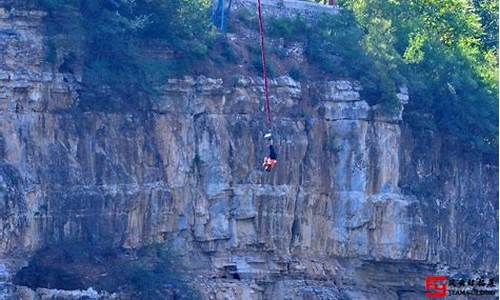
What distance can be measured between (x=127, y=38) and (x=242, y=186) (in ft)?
14.1

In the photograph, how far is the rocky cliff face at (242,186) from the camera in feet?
157

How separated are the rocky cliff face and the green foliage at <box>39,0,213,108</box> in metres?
0.44

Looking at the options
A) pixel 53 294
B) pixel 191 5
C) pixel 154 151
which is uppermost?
pixel 191 5

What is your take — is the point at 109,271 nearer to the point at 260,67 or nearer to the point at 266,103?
the point at 266,103

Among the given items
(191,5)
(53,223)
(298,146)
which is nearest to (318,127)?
(298,146)

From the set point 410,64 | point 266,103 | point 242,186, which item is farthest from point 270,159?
point 410,64

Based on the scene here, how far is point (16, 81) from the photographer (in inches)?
1876

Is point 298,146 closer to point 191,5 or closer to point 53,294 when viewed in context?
point 191,5

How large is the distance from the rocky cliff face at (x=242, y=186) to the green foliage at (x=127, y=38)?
0.44 meters

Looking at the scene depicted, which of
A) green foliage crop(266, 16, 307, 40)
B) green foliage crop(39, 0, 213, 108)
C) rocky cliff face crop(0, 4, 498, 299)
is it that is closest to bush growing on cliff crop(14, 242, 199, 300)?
rocky cliff face crop(0, 4, 498, 299)

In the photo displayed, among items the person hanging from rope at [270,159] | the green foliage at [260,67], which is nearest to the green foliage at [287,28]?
the green foliage at [260,67]

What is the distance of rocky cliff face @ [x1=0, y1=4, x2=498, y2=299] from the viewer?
157ft

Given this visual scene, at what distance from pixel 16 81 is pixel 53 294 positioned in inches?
180

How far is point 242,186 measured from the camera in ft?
167
